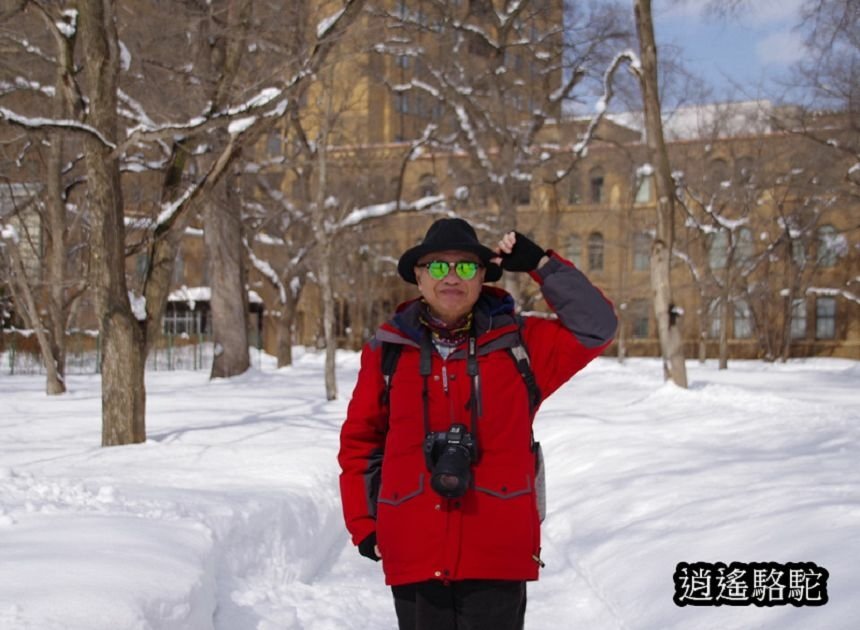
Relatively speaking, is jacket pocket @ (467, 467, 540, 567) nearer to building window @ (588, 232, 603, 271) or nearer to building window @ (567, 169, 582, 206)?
building window @ (567, 169, 582, 206)

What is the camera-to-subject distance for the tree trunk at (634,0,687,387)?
17234mm

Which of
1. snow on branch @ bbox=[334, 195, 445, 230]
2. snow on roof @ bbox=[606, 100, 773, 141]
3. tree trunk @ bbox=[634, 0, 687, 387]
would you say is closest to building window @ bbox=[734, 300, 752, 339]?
snow on roof @ bbox=[606, 100, 773, 141]

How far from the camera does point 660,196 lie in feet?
56.9

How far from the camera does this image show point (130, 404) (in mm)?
10016

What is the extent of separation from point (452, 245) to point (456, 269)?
86mm

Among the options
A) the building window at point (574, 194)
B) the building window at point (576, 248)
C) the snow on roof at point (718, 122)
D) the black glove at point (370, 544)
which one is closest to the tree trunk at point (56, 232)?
the black glove at point (370, 544)

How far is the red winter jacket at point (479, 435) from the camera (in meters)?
2.91

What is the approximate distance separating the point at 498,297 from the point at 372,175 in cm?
3264

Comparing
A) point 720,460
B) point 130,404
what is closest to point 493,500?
point 720,460

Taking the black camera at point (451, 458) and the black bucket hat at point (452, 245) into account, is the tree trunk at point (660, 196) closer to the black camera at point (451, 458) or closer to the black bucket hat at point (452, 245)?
the black bucket hat at point (452, 245)

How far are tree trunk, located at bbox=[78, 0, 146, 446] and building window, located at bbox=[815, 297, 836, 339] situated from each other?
150 feet

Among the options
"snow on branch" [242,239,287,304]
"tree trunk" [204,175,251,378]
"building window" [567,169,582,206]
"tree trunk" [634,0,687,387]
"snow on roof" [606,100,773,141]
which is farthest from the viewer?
"building window" [567,169,582,206]

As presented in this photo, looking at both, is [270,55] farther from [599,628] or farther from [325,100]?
[599,628]

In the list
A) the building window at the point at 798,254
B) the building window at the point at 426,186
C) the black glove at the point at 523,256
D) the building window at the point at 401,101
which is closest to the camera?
the black glove at the point at 523,256
